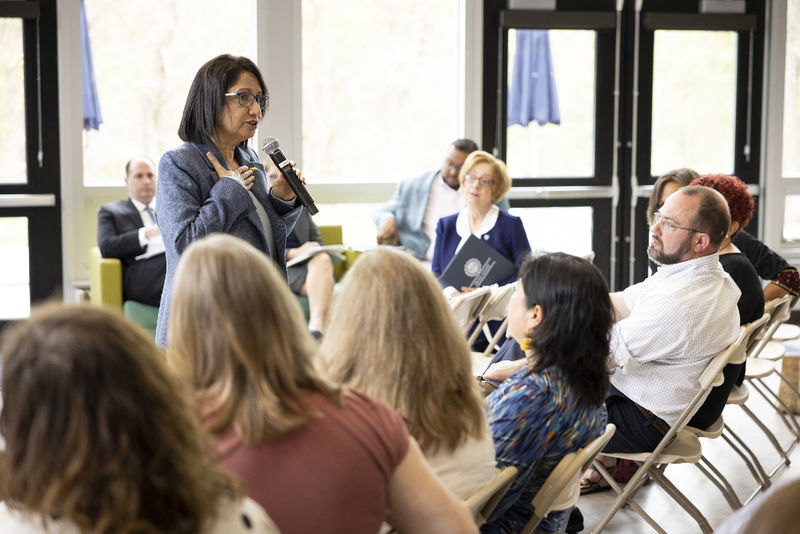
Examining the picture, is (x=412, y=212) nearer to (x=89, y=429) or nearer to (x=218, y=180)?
(x=218, y=180)

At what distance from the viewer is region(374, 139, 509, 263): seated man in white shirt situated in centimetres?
677

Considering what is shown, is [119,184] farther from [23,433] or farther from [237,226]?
[23,433]

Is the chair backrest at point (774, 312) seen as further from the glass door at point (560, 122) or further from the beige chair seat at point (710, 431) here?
the glass door at point (560, 122)

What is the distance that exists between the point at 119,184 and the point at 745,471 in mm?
4752

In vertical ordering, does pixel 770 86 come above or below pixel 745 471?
above

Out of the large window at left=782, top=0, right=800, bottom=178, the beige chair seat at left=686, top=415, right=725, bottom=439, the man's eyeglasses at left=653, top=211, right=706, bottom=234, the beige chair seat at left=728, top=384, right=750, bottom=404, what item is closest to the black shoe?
the beige chair seat at left=686, top=415, right=725, bottom=439

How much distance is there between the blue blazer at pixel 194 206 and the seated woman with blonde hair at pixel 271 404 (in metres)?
1.15

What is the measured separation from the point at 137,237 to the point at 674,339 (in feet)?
12.8

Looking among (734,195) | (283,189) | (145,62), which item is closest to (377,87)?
(145,62)

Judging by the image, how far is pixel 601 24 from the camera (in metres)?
7.80

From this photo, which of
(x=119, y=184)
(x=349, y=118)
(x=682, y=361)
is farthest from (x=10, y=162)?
(x=682, y=361)

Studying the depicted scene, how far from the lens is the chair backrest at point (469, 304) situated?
424 centimetres

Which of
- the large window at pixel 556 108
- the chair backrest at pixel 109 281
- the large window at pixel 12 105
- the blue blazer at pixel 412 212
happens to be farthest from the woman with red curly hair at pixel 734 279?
the large window at pixel 12 105

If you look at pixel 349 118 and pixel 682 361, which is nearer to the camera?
pixel 682 361
